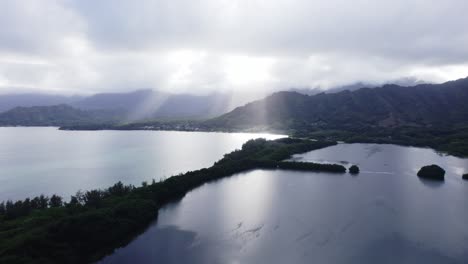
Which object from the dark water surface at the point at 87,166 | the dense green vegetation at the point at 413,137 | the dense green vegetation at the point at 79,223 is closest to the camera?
the dense green vegetation at the point at 79,223

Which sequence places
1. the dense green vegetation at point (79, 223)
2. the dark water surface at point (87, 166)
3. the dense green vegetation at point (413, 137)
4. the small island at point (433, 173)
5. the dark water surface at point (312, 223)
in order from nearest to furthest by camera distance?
the dense green vegetation at point (79, 223), the dark water surface at point (312, 223), the dark water surface at point (87, 166), the small island at point (433, 173), the dense green vegetation at point (413, 137)

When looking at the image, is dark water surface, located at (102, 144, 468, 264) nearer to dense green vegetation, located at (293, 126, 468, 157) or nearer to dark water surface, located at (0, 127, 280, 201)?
dark water surface, located at (0, 127, 280, 201)

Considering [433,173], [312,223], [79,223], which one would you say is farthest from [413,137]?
[79,223]

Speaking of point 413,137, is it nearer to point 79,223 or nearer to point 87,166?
point 87,166

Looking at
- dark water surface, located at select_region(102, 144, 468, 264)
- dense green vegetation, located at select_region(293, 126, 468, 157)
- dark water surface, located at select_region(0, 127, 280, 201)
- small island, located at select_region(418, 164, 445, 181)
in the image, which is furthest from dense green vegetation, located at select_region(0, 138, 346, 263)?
dense green vegetation, located at select_region(293, 126, 468, 157)

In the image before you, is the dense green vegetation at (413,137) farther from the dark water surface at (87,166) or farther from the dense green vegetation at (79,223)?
the dense green vegetation at (79,223)

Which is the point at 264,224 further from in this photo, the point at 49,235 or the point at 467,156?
the point at 467,156

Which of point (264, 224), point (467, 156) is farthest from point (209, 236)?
point (467, 156)

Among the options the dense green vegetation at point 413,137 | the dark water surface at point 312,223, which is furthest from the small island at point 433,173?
the dense green vegetation at point 413,137
